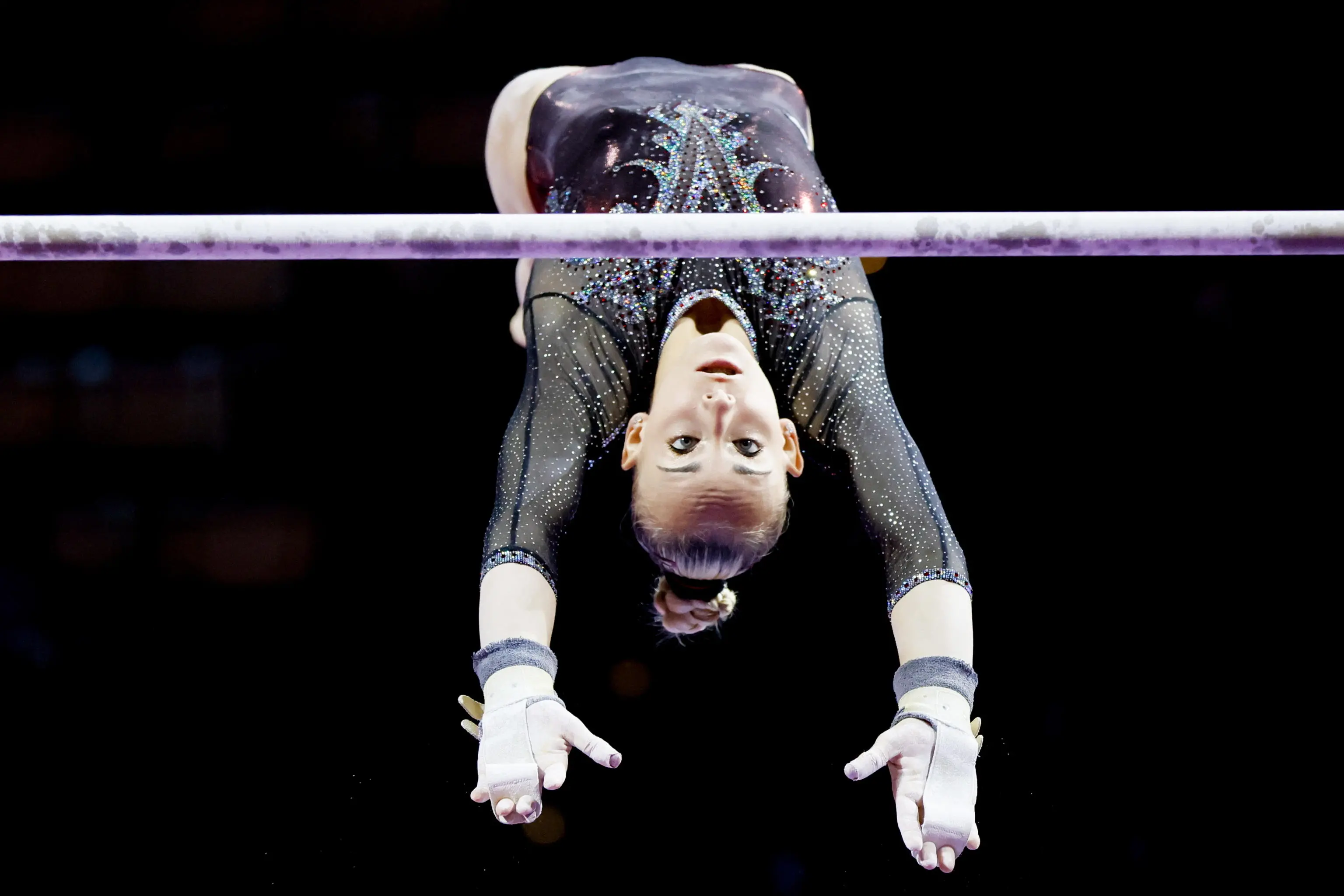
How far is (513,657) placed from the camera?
1533 mm

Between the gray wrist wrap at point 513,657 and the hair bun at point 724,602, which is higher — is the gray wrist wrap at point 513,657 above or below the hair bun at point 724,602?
below

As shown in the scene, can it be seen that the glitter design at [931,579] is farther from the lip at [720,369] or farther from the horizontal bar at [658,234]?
the horizontal bar at [658,234]

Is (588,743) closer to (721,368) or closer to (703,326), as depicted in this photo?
(721,368)

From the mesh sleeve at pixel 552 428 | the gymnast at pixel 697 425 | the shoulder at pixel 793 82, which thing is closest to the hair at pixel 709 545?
the gymnast at pixel 697 425

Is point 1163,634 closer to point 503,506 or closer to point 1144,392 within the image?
point 1144,392

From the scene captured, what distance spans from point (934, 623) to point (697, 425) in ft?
1.25

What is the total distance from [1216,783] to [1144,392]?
2.27ft

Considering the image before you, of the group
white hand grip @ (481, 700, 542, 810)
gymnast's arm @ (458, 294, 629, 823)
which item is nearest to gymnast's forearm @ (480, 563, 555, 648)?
gymnast's arm @ (458, 294, 629, 823)

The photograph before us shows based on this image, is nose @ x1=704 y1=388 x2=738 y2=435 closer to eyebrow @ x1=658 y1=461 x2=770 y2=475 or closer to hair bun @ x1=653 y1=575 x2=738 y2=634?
eyebrow @ x1=658 y1=461 x2=770 y2=475

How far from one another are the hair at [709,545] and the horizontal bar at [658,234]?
1.55 ft

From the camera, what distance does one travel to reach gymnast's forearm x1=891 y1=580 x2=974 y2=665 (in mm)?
1572

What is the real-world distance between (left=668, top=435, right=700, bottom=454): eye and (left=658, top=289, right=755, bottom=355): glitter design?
25 centimetres

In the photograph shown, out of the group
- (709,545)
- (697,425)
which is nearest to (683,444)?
(697,425)

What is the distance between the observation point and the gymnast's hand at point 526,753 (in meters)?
1.42
